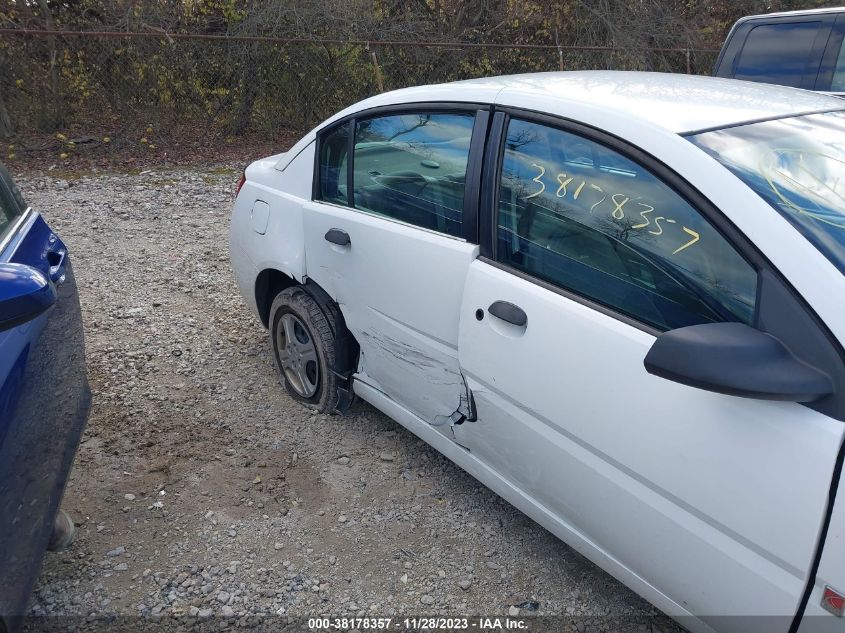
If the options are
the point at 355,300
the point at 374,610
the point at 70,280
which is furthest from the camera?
the point at 355,300

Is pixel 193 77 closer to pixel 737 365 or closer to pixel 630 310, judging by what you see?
pixel 630 310

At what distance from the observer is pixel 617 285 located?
2086mm

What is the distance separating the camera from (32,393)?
210 centimetres

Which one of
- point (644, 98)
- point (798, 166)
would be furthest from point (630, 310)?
point (644, 98)

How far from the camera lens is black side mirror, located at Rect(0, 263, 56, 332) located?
1.64 metres

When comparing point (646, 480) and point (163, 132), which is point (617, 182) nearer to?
point (646, 480)

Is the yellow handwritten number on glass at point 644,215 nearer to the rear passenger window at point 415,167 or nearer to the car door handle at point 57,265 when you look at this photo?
the rear passenger window at point 415,167

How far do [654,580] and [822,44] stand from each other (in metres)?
5.37

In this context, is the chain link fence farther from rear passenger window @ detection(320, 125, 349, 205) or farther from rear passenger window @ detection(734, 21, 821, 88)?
rear passenger window @ detection(320, 125, 349, 205)

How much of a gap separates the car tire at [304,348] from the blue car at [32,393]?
1.03 metres

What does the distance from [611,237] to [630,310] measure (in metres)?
0.25

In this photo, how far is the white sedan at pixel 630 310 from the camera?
5.35ft

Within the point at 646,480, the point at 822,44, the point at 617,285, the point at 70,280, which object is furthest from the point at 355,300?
the point at 822,44

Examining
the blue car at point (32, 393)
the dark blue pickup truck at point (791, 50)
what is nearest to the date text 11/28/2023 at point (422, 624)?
the blue car at point (32, 393)
